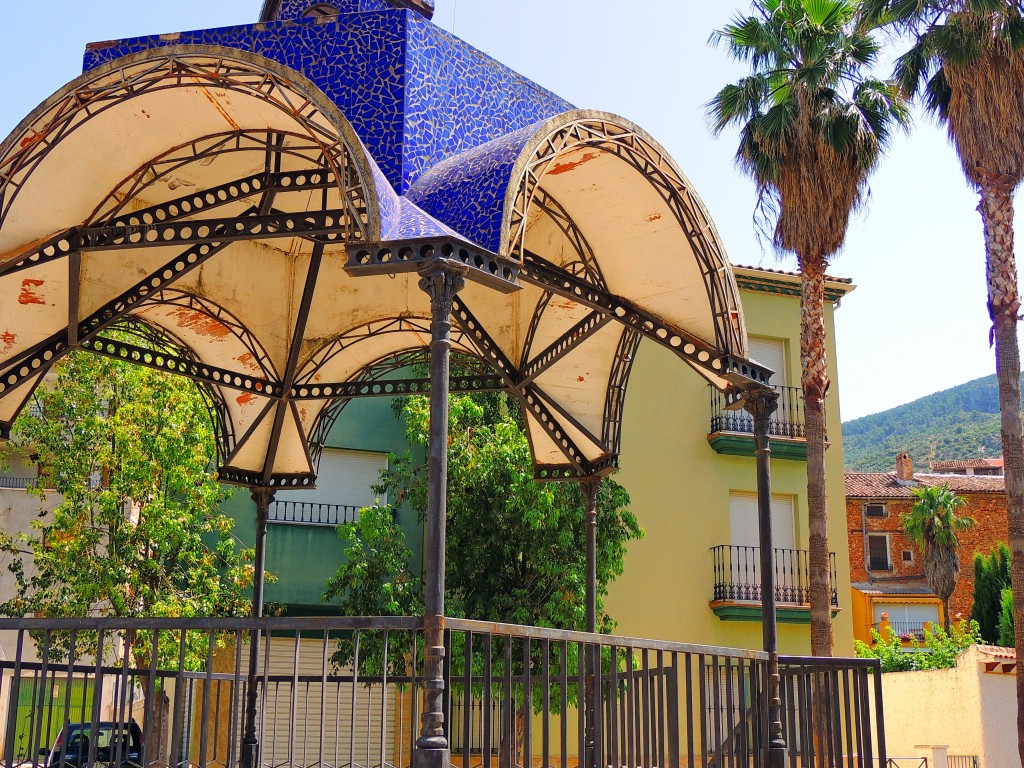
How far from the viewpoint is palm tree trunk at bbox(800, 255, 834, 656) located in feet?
72.7

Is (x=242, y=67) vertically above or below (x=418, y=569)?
above

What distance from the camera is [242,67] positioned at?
710cm

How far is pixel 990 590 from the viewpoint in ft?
152

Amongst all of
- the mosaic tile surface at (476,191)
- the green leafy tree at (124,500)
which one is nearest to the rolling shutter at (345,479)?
the green leafy tree at (124,500)

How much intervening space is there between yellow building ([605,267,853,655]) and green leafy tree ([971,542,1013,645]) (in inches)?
733

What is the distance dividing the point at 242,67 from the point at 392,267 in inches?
61.6

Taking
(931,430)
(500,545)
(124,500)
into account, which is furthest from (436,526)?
(931,430)

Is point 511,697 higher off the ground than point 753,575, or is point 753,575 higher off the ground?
point 753,575

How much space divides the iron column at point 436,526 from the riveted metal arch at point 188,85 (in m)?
0.48

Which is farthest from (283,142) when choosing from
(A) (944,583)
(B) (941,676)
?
(A) (944,583)

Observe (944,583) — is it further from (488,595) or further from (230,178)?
(230,178)

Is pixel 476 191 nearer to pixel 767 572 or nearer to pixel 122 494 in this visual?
pixel 767 572

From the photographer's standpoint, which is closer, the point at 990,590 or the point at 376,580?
the point at 376,580

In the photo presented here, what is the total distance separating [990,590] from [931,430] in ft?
294
